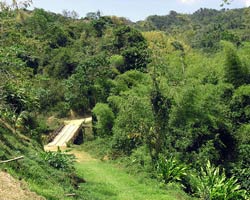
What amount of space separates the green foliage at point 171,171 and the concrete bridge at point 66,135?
978 cm

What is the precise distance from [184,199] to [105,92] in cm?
1670

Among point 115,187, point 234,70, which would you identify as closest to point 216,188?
point 115,187

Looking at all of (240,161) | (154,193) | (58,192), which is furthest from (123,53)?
(58,192)

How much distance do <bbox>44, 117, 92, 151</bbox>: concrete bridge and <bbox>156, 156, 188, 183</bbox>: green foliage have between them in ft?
32.1

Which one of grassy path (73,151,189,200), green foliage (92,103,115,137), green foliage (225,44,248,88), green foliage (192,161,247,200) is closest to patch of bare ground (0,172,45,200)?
grassy path (73,151,189,200)

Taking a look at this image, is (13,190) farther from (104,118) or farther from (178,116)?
(104,118)

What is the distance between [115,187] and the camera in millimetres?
14992

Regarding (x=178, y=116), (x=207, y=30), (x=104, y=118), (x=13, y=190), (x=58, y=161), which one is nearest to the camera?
(x=13, y=190)

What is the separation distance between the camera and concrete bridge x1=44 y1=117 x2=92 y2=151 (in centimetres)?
2557

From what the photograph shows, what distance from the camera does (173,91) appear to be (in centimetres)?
1823

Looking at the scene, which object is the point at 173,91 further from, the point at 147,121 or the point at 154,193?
the point at 154,193

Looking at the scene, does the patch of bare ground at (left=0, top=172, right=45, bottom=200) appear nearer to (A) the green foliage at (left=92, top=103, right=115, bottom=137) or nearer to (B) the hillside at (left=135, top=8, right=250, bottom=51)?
(A) the green foliage at (left=92, top=103, right=115, bottom=137)

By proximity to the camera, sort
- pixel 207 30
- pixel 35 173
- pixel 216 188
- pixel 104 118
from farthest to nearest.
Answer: pixel 207 30
pixel 104 118
pixel 216 188
pixel 35 173

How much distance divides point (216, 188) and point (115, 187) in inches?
151
